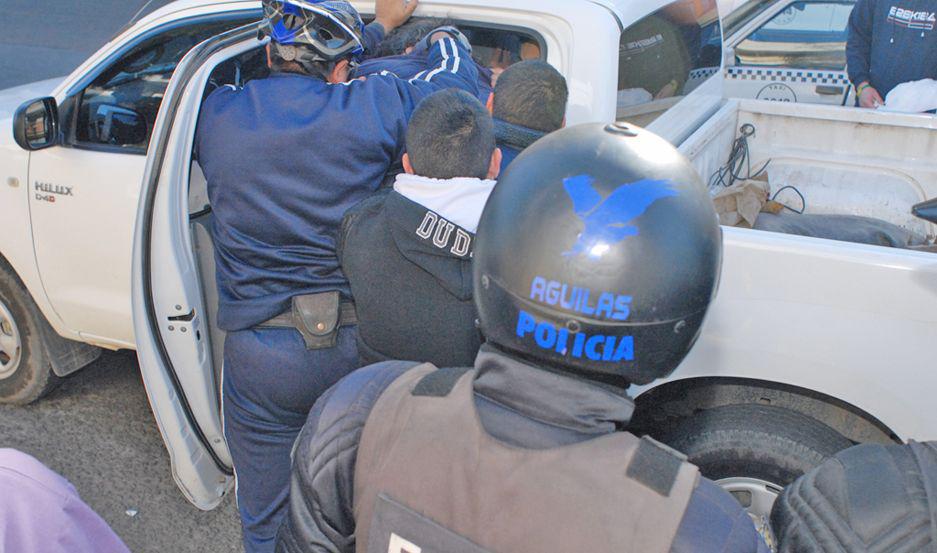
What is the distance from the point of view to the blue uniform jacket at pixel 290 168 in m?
2.30

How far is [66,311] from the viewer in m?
3.62

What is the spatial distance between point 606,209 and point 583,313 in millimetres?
156

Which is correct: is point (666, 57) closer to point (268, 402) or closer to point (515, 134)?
point (515, 134)

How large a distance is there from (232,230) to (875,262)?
180cm

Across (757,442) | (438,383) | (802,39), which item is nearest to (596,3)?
(757,442)

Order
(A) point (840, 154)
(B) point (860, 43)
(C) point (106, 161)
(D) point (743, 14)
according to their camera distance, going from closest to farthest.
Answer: (C) point (106, 161) < (A) point (840, 154) < (B) point (860, 43) < (D) point (743, 14)

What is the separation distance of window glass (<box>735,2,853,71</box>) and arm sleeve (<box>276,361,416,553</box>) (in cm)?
580

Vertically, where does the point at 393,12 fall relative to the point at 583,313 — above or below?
above

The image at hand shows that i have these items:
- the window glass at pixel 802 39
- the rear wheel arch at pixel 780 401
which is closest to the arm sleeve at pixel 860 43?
the window glass at pixel 802 39

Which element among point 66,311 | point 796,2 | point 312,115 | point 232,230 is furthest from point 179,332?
point 796,2

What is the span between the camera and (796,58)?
640 centimetres

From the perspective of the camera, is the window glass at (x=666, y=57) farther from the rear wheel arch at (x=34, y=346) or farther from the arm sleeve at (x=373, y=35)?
the rear wheel arch at (x=34, y=346)

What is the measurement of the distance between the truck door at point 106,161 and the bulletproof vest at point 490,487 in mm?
2333

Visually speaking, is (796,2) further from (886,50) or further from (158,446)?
(158,446)
